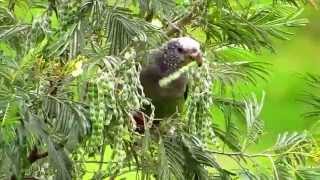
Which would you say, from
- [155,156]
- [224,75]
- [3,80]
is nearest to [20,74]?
[3,80]

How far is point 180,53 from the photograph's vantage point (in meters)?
1.14

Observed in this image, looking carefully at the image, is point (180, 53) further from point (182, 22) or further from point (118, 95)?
point (118, 95)

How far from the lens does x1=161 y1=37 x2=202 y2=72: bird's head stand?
103 cm

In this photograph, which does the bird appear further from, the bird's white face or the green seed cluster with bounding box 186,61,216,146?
the green seed cluster with bounding box 186,61,216,146

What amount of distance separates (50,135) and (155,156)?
124 mm

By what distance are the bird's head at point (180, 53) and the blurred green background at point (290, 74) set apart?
2481mm

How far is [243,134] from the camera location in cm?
106

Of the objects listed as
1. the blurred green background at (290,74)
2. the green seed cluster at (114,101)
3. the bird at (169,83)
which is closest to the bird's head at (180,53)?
the bird at (169,83)

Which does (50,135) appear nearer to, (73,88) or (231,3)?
(73,88)

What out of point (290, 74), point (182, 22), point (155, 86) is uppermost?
point (182, 22)

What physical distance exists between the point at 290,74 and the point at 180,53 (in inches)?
118

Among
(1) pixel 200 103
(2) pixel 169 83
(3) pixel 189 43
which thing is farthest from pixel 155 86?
(1) pixel 200 103

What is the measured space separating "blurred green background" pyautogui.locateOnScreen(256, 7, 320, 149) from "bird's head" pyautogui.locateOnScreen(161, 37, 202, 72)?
8.14 feet

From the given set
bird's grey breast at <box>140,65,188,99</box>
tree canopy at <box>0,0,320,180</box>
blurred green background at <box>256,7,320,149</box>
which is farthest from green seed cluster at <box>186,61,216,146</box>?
blurred green background at <box>256,7,320,149</box>
